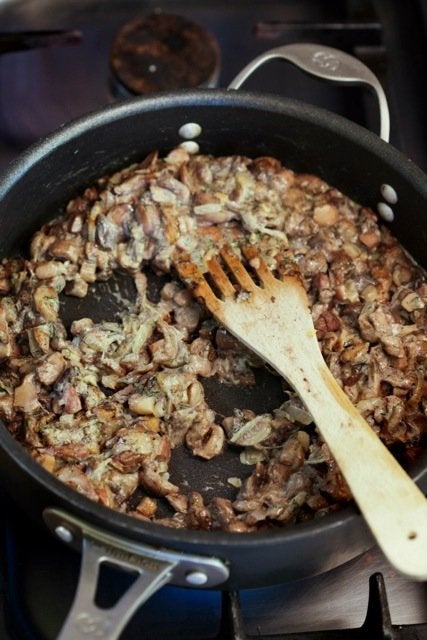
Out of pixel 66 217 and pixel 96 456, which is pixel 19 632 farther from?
pixel 66 217

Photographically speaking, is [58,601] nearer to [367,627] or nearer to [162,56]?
[367,627]

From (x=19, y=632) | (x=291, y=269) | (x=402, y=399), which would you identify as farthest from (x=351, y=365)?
(x=19, y=632)

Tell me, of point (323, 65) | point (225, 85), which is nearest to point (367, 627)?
point (323, 65)

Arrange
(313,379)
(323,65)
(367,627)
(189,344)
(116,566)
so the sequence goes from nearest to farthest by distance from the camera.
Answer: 1. (116,566)
2. (367,627)
3. (313,379)
4. (189,344)
5. (323,65)

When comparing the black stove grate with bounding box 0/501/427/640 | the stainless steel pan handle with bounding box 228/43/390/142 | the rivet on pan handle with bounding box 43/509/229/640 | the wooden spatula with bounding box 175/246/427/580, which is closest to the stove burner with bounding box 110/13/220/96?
the stainless steel pan handle with bounding box 228/43/390/142

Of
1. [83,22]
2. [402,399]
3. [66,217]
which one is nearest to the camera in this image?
[402,399]

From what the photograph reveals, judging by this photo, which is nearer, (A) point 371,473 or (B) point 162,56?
(A) point 371,473
